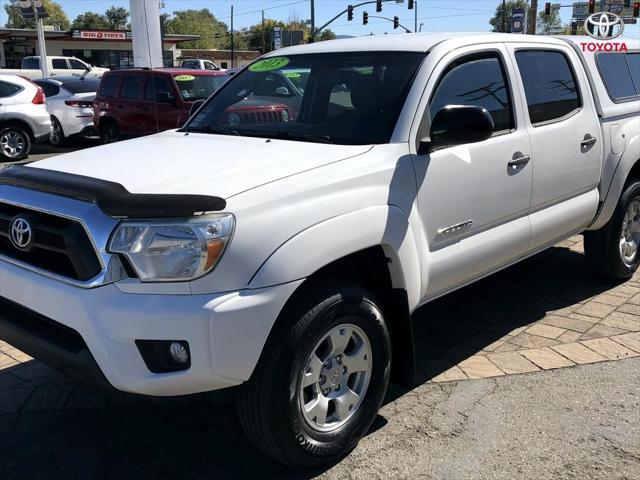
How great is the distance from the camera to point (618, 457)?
3.15m

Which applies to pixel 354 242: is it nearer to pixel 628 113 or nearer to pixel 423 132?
pixel 423 132

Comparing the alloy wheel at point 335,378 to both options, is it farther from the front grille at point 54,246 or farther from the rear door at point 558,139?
the rear door at point 558,139

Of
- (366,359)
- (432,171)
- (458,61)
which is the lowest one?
(366,359)

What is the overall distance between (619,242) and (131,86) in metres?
10.4

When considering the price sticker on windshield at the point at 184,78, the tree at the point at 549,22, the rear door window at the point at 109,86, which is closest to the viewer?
the price sticker on windshield at the point at 184,78

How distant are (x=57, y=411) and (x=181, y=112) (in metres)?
9.00

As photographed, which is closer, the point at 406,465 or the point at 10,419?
the point at 406,465

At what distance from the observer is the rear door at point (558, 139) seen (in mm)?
4230

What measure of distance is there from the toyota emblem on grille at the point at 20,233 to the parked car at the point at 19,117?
10716 mm

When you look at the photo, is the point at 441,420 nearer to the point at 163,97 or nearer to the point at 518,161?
the point at 518,161

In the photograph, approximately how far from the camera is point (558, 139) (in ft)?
14.4

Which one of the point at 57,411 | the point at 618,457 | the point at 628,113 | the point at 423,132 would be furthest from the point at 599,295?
the point at 57,411

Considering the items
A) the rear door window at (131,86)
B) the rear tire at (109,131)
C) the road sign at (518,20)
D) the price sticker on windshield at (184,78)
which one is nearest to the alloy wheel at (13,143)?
the rear tire at (109,131)

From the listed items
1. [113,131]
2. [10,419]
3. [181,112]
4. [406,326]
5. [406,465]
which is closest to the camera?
[406,465]
